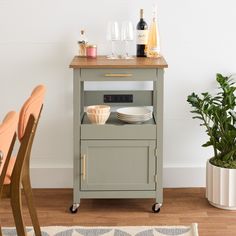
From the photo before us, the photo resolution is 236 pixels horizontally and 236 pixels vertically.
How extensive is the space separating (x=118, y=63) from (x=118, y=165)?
1.93 ft

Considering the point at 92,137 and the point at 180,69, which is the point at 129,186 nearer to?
the point at 92,137

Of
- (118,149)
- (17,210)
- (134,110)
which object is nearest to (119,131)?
(118,149)

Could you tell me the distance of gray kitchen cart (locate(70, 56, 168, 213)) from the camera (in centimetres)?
347

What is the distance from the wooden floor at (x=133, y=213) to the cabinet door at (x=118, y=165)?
0.16 m

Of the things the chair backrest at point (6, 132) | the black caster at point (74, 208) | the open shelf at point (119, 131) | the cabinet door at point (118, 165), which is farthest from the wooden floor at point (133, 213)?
the chair backrest at point (6, 132)

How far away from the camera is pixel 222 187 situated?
3.63 metres

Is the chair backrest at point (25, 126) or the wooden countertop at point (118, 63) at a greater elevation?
the wooden countertop at point (118, 63)

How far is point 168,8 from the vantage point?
389 cm

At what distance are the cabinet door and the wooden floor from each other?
162 millimetres

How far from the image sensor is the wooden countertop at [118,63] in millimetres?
3428

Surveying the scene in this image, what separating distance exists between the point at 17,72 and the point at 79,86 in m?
0.65

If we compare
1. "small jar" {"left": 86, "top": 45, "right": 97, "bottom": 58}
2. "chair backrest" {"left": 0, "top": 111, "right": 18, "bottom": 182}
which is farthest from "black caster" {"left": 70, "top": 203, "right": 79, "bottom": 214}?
"chair backrest" {"left": 0, "top": 111, "right": 18, "bottom": 182}

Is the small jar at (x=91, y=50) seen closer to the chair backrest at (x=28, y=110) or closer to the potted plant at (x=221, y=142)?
the potted plant at (x=221, y=142)

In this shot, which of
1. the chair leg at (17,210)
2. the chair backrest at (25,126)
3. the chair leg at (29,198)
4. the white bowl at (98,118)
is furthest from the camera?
the white bowl at (98,118)
